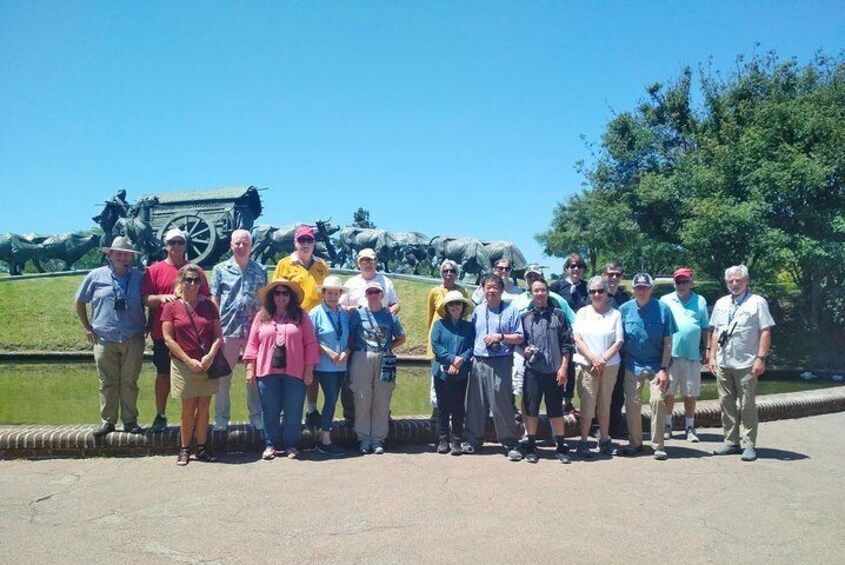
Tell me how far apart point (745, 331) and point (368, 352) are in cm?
302

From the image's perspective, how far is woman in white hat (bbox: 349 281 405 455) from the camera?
Result: 4980mm

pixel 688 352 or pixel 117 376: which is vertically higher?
pixel 688 352

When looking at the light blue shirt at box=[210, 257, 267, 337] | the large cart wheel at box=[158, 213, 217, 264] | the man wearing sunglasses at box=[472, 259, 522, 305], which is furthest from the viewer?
the large cart wheel at box=[158, 213, 217, 264]

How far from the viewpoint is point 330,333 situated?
4988mm

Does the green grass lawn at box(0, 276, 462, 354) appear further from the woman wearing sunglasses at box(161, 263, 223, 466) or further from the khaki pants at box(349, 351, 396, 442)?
the woman wearing sunglasses at box(161, 263, 223, 466)

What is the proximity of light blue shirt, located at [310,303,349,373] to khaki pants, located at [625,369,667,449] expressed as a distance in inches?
90.6

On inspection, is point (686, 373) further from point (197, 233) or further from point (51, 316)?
point (197, 233)

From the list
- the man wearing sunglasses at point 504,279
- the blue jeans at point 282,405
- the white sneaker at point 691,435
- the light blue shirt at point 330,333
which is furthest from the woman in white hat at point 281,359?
the white sneaker at point 691,435

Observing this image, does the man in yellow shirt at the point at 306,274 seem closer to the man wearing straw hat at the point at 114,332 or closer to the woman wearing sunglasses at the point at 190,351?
the woman wearing sunglasses at the point at 190,351

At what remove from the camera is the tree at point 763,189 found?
567 inches

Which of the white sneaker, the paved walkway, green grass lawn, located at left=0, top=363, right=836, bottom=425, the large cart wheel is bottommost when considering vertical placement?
green grass lawn, located at left=0, top=363, right=836, bottom=425

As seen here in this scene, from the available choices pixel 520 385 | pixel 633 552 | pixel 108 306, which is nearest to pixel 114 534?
pixel 108 306

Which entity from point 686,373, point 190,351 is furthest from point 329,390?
point 686,373

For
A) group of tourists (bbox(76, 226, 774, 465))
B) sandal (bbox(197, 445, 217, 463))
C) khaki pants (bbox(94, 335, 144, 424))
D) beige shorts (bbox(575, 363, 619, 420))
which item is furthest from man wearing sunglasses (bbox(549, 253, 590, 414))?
khaki pants (bbox(94, 335, 144, 424))
